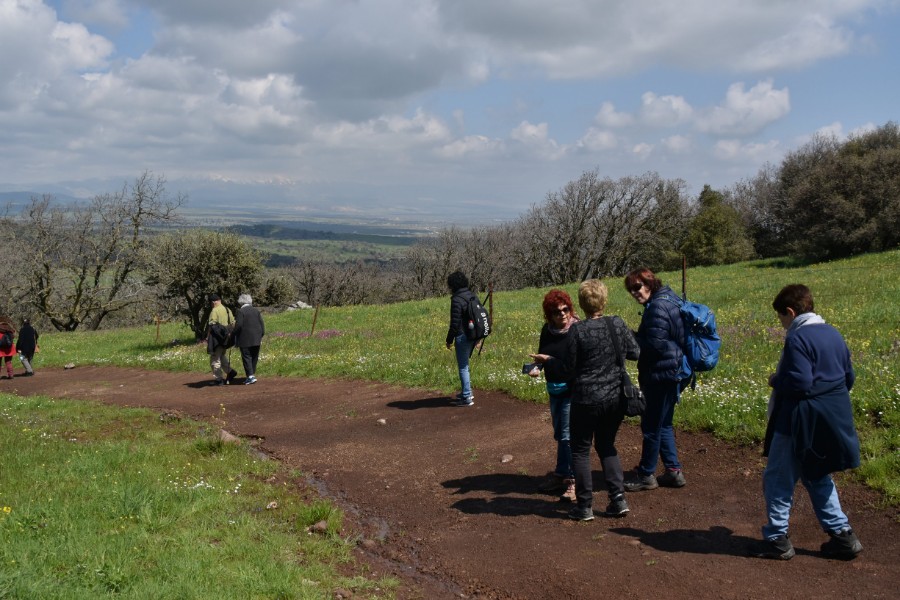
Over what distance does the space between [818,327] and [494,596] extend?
325 centimetres

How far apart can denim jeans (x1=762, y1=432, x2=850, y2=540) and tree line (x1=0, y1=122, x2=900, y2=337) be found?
72.3ft

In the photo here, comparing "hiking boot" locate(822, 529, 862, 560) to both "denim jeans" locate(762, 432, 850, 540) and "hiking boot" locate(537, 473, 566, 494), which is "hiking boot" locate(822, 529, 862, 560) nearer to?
"denim jeans" locate(762, 432, 850, 540)

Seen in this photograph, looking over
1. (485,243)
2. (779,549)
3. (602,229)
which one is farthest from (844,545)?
(485,243)

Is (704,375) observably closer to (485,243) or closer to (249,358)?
(249,358)

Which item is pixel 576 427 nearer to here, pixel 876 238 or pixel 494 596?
pixel 494 596

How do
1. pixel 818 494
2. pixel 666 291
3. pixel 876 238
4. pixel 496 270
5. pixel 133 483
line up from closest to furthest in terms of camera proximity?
pixel 818 494
pixel 666 291
pixel 133 483
pixel 876 238
pixel 496 270

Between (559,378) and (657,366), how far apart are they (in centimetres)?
96

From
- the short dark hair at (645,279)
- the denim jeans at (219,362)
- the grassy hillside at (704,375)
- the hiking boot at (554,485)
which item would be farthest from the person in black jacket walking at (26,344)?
the short dark hair at (645,279)

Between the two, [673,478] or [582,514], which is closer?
[582,514]

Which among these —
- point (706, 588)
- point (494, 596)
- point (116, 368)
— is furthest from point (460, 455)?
point (116, 368)

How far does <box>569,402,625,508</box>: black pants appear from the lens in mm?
5812

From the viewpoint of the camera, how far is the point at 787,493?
200 inches

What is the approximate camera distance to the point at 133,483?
7.14 metres

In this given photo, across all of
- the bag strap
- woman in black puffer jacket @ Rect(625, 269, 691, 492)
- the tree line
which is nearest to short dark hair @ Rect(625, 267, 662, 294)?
woman in black puffer jacket @ Rect(625, 269, 691, 492)
